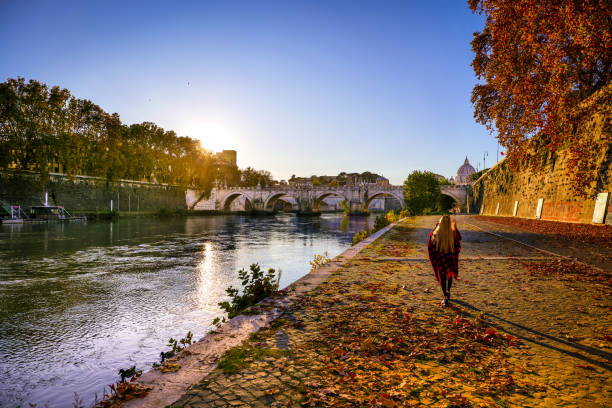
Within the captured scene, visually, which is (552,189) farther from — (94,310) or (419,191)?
(419,191)

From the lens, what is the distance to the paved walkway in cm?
270

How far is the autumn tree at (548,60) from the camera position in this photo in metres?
8.55

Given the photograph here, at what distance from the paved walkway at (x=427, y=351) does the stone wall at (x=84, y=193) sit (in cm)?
4863

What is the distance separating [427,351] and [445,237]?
222 centimetres

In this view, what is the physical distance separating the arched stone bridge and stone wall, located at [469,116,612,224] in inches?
1541

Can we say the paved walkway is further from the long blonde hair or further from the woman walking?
the long blonde hair

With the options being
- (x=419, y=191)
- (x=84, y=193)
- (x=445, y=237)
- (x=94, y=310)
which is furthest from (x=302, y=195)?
(x=445, y=237)

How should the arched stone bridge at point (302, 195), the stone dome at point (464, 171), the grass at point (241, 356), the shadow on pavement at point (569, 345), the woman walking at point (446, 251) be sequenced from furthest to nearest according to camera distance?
the stone dome at point (464, 171), the arched stone bridge at point (302, 195), the woman walking at point (446, 251), the shadow on pavement at point (569, 345), the grass at point (241, 356)

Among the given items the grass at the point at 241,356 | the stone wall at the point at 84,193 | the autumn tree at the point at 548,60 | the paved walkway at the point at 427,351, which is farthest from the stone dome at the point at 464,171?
the grass at the point at 241,356

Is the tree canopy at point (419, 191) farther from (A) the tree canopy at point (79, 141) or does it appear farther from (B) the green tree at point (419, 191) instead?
(A) the tree canopy at point (79, 141)

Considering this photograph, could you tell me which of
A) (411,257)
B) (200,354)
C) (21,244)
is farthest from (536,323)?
(21,244)

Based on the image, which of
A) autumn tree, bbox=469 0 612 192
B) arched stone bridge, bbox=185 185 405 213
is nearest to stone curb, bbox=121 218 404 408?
autumn tree, bbox=469 0 612 192

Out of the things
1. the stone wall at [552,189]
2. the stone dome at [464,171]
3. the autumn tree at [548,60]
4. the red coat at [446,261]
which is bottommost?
the red coat at [446,261]

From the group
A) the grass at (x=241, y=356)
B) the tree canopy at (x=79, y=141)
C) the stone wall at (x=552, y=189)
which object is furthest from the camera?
the tree canopy at (x=79, y=141)
